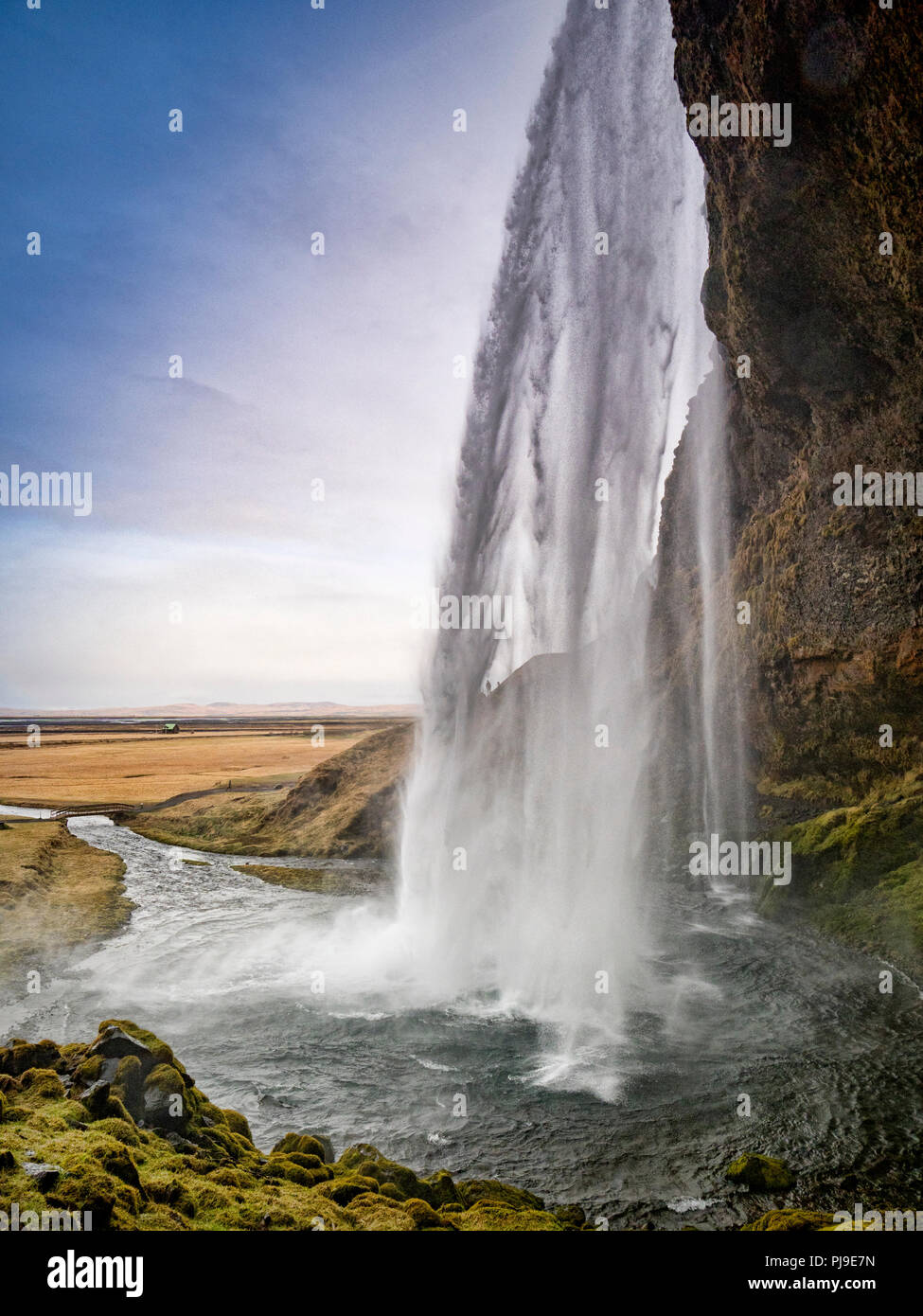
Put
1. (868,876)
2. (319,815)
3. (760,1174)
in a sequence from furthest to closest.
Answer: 1. (319,815)
2. (868,876)
3. (760,1174)

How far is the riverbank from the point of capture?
26511 millimetres

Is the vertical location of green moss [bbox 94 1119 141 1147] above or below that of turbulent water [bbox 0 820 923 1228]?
above

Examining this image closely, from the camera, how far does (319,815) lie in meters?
51.3

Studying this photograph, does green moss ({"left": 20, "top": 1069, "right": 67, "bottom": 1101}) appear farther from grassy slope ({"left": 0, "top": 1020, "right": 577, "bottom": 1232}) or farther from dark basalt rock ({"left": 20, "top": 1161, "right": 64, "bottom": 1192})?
dark basalt rock ({"left": 20, "top": 1161, "right": 64, "bottom": 1192})

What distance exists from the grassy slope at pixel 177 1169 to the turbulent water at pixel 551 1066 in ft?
5.17

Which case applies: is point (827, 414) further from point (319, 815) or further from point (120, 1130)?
point (319, 815)

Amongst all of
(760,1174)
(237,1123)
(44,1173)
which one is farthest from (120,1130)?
(760,1174)

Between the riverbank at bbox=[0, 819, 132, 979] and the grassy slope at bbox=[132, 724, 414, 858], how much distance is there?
27.6 ft

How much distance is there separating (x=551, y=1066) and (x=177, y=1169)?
829 cm

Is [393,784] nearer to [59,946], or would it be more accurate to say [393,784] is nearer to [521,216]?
[59,946]

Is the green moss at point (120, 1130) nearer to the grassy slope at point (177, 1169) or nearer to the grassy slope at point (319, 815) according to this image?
the grassy slope at point (177, 1169)

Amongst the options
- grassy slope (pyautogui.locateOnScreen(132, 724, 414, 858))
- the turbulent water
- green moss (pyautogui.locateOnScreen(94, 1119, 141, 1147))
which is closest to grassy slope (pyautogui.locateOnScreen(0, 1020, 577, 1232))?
green moss (pyautogui.locateOnScreen(94, 1119, 141, 1147))

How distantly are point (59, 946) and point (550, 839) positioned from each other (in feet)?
57.7
